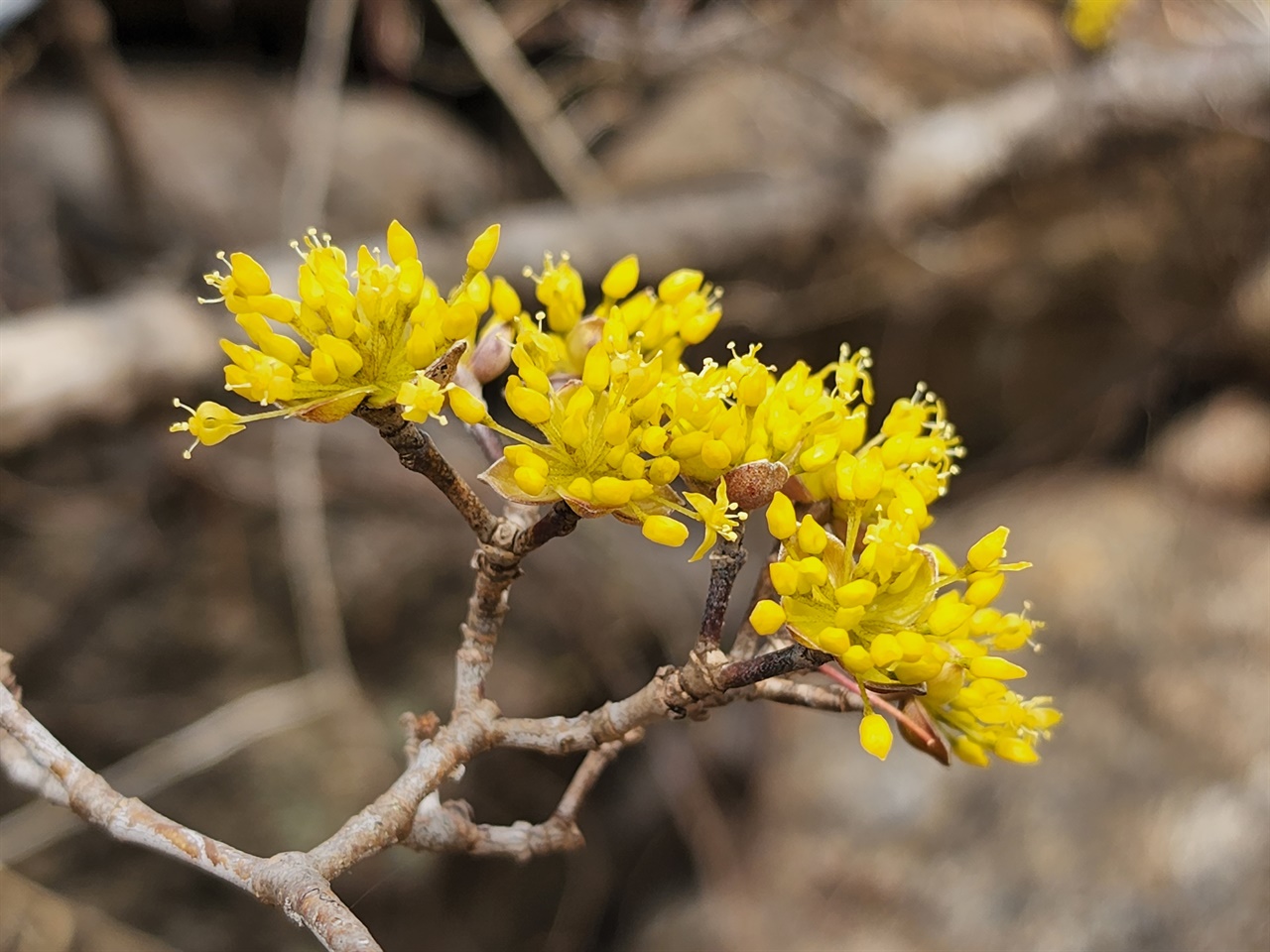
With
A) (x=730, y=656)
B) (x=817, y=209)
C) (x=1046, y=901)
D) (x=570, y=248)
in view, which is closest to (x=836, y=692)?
(x=730, y=656)

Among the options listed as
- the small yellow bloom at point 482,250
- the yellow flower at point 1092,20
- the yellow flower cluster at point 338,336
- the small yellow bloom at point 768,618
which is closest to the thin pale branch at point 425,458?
the yellow flower cluster at point 338,336

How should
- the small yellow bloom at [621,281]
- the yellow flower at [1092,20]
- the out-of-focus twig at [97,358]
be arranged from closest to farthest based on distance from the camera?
1. the small yellow bloom at [621,281]
2. the out-of-focus twig at [97,358]
3. the yellow flower at [1092,20]

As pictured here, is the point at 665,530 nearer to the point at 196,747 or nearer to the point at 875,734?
the point at 875,734

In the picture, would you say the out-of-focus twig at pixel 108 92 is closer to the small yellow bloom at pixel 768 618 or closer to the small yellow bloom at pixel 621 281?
the small yellow bloom at pixel 621 281

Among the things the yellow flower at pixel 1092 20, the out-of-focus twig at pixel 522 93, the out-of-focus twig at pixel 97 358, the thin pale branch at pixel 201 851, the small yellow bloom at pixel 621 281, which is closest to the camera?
the thin pale branch at pixel 201 851

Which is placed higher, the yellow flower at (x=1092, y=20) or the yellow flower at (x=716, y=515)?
the yellow flower at (x=1092, y=20)

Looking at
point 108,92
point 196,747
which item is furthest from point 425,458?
point 108,92

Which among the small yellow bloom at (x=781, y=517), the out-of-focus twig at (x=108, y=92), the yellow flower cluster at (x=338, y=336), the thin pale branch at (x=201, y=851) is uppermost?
Answer: the out-of-focus twig at (x=108, y=92)
